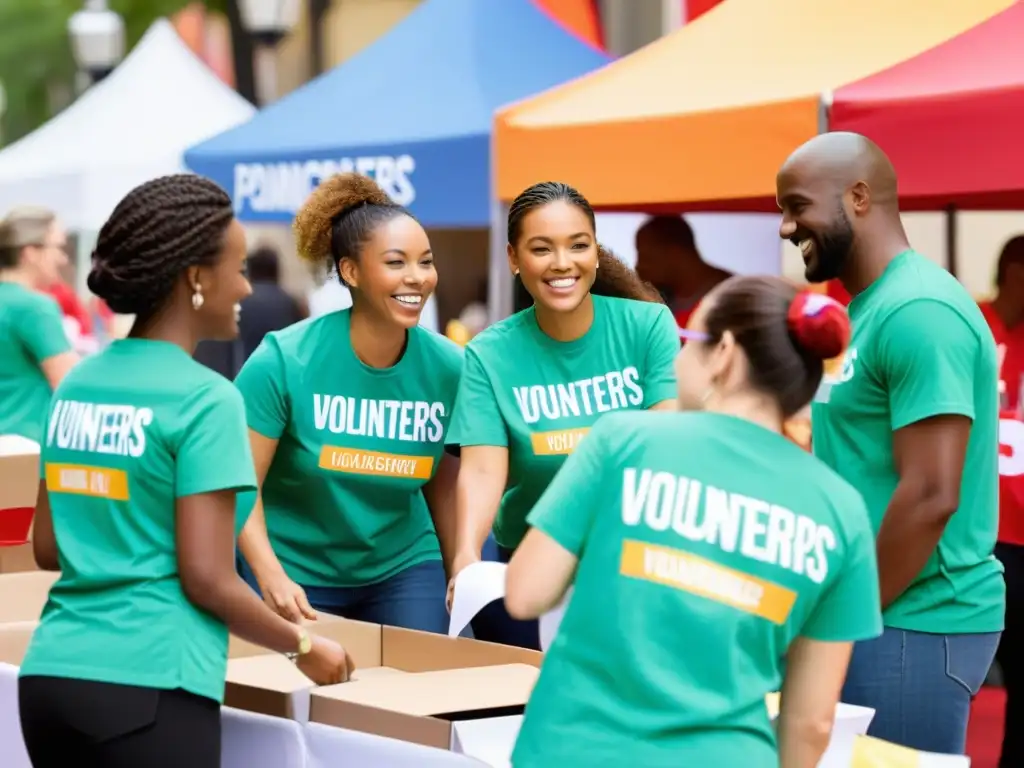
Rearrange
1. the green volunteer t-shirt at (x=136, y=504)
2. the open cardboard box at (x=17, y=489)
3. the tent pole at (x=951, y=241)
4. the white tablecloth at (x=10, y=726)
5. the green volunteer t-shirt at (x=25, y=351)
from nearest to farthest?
the green volunteer t-shirt at (x=136, y=504), the white tablecloth at (x=10, y=726), the open cardboard box at (x=17, y=489), the green volunteer t-shirt at (x=25, y=351), the tent pole at (x=951, y=241)

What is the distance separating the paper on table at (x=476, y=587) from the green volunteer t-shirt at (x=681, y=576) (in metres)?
0.84

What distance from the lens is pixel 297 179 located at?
8953mm

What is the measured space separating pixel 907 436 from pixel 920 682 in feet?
1.56

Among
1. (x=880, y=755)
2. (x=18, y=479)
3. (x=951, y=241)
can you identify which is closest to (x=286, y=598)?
(x=880, y=755)

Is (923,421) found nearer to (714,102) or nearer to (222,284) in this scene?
(222,284)

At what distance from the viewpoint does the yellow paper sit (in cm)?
287

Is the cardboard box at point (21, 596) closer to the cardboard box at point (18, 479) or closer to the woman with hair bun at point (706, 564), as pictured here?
the cardboard box at point (18, 479)

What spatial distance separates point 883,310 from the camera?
3.18 metres

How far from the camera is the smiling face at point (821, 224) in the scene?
335 centimetres

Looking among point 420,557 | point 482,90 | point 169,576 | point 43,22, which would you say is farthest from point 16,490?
point 43,22

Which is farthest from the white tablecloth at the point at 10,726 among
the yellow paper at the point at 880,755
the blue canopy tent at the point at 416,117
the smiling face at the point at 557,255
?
the blue canopy tent at the point at 416,117

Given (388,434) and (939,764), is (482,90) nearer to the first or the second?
(388,434)

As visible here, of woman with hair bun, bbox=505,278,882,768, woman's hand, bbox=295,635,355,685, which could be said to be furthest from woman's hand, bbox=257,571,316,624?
woman with hair bun, bbox=505,278,882,768

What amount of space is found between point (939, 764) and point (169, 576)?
48.3 inches
